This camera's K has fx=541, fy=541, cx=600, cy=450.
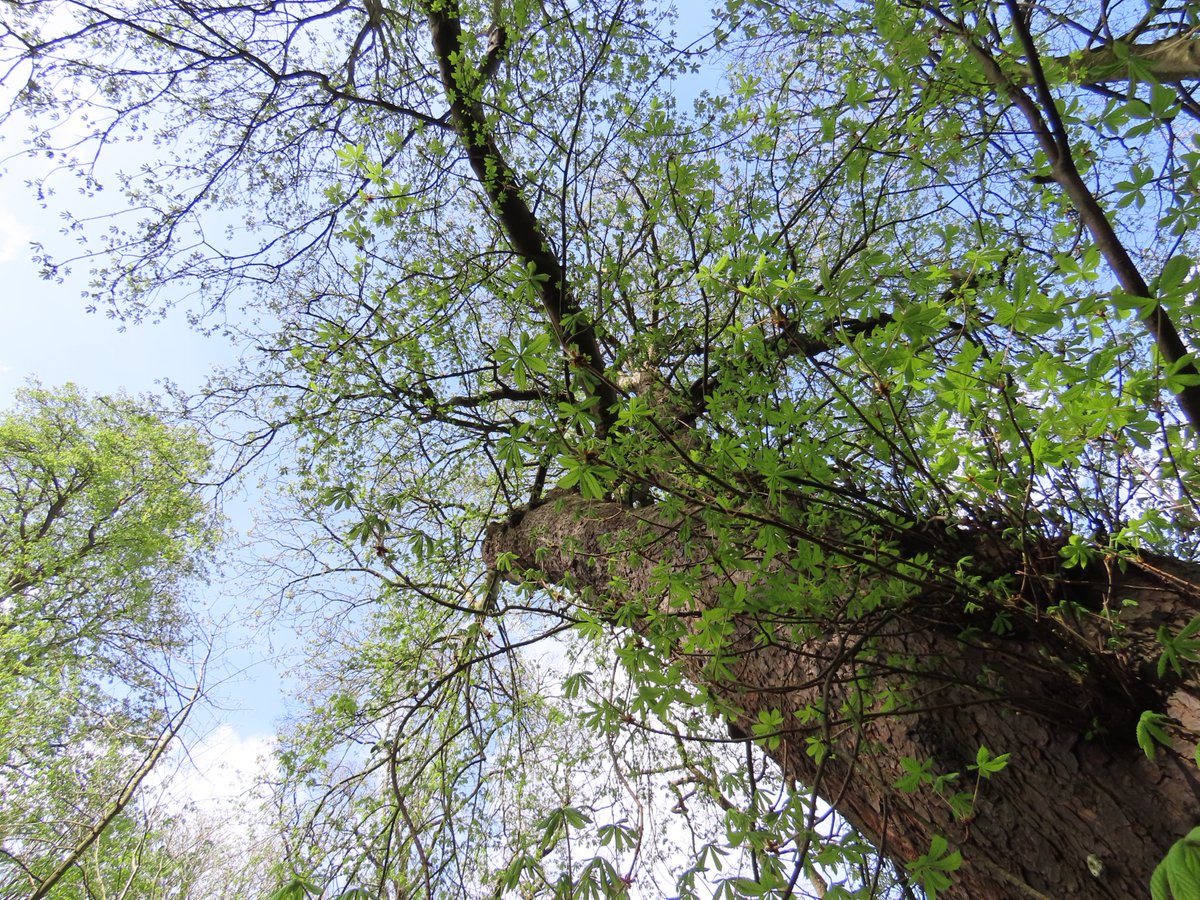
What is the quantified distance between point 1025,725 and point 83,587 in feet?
34.8

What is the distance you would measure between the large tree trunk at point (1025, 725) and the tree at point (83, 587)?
5.20m

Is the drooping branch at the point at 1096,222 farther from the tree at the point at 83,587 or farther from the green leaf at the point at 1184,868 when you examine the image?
the tree at the point at 83,587

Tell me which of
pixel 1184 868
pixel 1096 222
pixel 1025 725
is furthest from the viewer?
pixel 1025 725

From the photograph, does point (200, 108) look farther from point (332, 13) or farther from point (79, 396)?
point (79, 396)

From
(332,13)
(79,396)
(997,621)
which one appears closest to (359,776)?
(997,621)

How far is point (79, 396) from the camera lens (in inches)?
347

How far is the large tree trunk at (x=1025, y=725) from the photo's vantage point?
1.12 m

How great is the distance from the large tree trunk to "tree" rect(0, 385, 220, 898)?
5.20m

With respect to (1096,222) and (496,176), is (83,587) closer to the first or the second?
(496,176)

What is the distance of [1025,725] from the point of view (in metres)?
1.34

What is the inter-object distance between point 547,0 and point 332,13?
224 cm

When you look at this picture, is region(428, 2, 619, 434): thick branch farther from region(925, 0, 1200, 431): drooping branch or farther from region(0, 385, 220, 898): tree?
region(0, 385, 220, 898): tree

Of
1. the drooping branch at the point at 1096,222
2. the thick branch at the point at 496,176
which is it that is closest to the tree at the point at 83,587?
the thick branch at the point at 496,176

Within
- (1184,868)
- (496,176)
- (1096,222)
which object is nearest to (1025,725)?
(1184,868)
